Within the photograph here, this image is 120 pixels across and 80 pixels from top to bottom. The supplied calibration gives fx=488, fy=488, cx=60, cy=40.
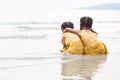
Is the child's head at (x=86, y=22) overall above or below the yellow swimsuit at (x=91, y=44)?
above

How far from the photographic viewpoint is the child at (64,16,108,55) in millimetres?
10914

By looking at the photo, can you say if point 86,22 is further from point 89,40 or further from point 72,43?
point 72,43

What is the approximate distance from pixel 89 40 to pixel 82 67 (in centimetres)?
176

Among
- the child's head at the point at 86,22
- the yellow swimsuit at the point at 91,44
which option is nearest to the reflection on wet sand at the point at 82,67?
the yellow swimsuit at the point at 91,44

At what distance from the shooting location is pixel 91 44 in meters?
10.9

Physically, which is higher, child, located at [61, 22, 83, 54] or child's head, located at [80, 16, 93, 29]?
child's head, located at [80, 16, 93, 29]

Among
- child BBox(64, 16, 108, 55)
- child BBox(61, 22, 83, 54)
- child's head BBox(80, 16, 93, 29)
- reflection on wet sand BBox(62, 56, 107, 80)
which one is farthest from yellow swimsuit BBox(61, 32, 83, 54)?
child's head BBox(80, 16, 93, 29)

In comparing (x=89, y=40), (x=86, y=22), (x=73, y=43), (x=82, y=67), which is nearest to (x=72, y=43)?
(x=73, y=43)

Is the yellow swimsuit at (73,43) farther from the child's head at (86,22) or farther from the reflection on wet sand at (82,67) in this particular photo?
the child's head at (86,22)

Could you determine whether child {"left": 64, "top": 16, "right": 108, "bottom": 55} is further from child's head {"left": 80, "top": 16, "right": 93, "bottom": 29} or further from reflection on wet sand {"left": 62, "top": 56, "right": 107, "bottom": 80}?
reflection on wet sand {"left": 62, "top": 56, "right": 107, "bottom": 80}

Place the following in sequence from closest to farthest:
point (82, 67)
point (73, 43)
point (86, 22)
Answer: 1. point (82, 67)
2. point (73, 43)
3. point (86, 22)

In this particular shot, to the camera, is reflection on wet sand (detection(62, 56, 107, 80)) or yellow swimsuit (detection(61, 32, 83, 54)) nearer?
reflection on wet sand (detection(62, 56, 107, 80))

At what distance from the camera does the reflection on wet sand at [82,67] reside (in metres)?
8.10

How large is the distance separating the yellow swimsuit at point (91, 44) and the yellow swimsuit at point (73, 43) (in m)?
0.12
